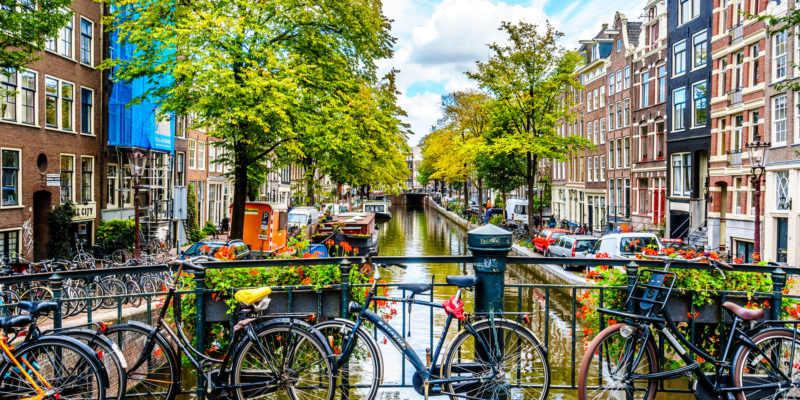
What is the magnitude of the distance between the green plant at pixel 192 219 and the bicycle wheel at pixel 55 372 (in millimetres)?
28525

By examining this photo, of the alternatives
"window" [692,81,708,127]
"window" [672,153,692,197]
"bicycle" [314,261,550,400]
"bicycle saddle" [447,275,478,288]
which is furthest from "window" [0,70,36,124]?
"window" [672,153,692,197]

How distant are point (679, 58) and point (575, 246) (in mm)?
14818

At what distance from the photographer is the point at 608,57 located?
140 ft

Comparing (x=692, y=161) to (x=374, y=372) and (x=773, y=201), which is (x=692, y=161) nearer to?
(x=773, y=201)

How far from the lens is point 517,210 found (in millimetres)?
45531

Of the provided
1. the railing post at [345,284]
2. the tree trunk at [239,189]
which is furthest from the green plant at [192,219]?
the railing post at [345,284]

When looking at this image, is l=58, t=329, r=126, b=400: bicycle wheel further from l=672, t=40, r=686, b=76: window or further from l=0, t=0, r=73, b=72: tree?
l=672, t=40, r=686, b=76: window

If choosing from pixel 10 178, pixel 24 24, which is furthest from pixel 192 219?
pixel 24 24

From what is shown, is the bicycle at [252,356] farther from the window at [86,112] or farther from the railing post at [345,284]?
the window at [86,112]

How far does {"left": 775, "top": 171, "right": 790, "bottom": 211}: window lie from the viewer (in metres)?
23.2

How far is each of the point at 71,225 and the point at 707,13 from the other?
30408 millimetres

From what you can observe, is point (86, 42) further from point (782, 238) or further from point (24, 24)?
point (782, 238)

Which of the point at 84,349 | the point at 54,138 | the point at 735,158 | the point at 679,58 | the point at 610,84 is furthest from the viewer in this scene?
the point at 610,84

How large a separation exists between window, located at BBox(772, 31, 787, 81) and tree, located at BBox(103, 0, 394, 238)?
52.3 ft
